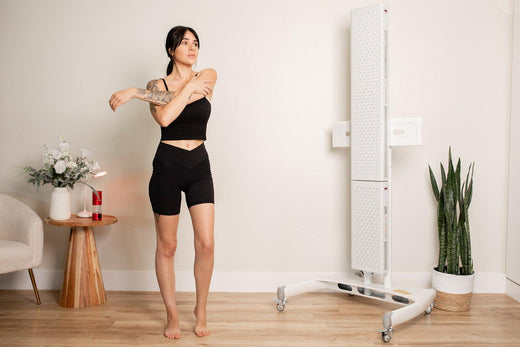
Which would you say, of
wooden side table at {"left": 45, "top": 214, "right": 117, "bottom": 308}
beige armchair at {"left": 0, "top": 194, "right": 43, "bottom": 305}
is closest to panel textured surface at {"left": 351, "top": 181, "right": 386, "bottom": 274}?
wooden side table at {"left": 45, "top": 214, "right": 117, "bottom": 308}

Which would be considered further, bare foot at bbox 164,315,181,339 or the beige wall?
the beige wall

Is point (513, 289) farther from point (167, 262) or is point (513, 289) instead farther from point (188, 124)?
point (188, 124)

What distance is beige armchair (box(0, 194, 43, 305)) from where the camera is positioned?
2.61 m

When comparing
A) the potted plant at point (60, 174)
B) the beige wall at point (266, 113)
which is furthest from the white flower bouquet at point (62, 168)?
the beige wall at point (266, 113)

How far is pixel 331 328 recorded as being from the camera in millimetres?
2387

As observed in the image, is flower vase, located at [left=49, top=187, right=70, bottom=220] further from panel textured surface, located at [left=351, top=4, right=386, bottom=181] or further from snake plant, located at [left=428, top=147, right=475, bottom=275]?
snake plant, located at [left=428, top=147, right=475, bottom=275]

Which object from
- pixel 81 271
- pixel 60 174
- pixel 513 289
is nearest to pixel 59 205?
pixel 60 174

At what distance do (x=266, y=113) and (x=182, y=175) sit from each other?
1033mm

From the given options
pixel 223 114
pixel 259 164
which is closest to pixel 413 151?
pixel 259 164

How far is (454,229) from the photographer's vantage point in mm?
2672

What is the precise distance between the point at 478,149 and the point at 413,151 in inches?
→ 16.9

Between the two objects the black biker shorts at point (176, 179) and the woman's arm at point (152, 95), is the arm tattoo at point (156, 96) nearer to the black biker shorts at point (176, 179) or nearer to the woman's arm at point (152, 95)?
the woman's arm at point (152, 95)

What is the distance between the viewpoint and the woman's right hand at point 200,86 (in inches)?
87.9

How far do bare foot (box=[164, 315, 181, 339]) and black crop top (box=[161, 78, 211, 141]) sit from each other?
935mm
